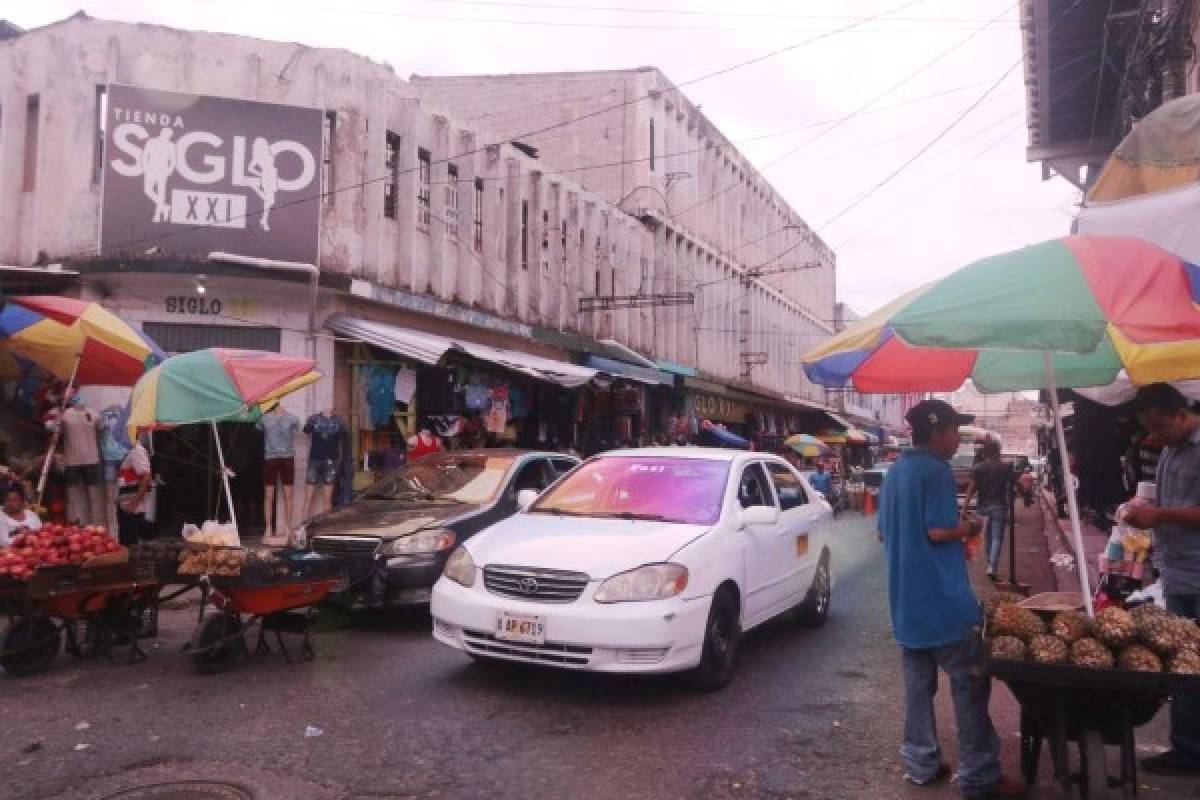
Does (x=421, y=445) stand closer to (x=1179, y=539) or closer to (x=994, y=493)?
(x=994, y=493)

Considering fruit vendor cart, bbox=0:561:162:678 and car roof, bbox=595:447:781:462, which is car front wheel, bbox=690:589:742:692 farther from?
fruit vendor cart, bbox=0:561:162:678

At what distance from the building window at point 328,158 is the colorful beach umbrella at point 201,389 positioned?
24.4ft

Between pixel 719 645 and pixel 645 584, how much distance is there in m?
0.84

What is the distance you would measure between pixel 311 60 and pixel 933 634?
44.7 feet

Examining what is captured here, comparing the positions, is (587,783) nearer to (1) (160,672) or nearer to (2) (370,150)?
(1) (160,672)

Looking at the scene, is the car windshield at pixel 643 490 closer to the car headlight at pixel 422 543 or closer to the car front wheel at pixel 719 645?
the car front wheel at pixel 719 645

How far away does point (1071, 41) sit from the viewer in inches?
658

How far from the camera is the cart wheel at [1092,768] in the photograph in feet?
11.8

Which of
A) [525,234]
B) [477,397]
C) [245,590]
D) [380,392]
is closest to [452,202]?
[525,234]

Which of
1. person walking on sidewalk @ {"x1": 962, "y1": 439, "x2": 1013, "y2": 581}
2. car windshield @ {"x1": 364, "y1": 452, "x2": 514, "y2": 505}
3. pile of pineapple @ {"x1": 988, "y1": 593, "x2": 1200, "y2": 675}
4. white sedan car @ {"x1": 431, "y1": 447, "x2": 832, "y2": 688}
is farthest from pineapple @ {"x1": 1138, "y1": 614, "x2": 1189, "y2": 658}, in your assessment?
person walking on sidewalk @ {"x1": 962, "y1": 439, "x2": 1013, "y2": 581}

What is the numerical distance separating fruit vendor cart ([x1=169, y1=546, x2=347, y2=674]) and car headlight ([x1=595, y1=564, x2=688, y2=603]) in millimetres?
2285

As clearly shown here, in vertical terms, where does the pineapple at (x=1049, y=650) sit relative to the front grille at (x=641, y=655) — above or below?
above

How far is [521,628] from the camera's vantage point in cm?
532

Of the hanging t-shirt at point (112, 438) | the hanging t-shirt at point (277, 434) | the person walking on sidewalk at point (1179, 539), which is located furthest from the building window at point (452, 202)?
the person walking on sidewalk at point (1179, 539)
